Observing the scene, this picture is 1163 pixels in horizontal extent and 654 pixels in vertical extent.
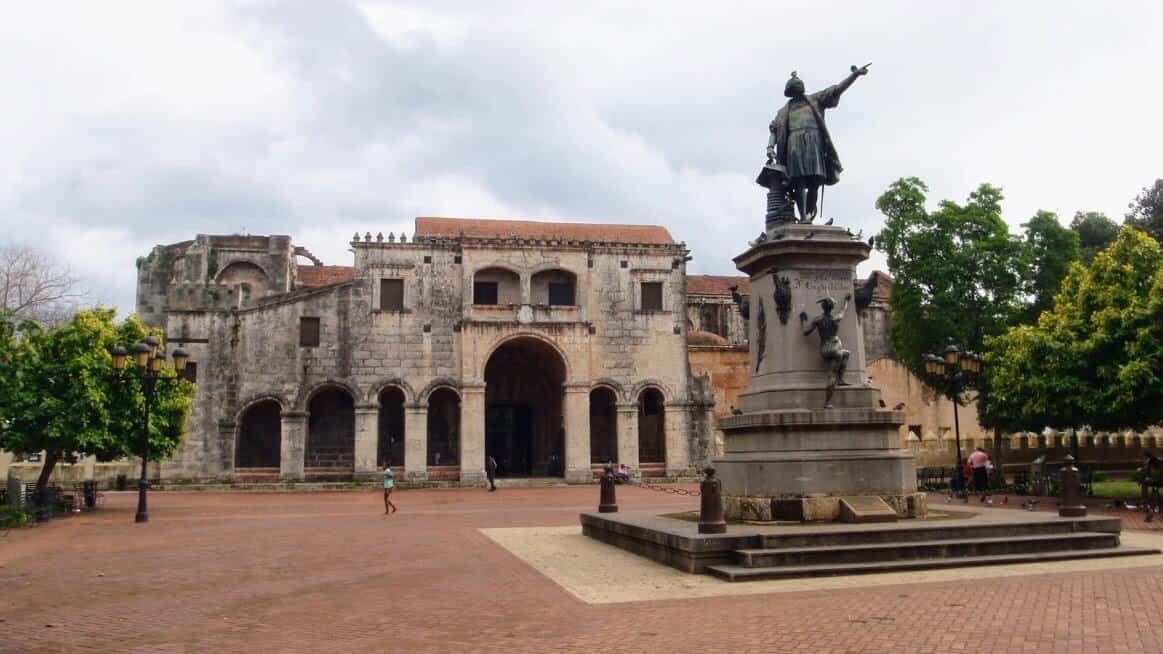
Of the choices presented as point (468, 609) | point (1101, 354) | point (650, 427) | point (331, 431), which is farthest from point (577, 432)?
point (468, 609)

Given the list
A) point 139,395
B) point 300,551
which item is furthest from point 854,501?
point 139,395

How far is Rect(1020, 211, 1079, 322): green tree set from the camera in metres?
33.3

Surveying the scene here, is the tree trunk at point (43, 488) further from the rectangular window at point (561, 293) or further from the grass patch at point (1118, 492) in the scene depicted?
the grass patch at point (1118, 492)

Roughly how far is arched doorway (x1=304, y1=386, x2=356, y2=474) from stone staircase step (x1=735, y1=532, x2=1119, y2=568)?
3023 centimetres

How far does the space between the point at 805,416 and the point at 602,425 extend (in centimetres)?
2930

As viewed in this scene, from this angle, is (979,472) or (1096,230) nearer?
(979,472)

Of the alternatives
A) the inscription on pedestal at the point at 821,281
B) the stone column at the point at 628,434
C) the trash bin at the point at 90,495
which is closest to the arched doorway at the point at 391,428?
the stone column at the point at 628,434

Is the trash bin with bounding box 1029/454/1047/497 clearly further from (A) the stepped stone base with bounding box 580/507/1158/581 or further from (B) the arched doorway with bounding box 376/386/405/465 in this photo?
(B) the arched doorway with bounding box 376/386/405/465

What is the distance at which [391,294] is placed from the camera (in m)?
37.1

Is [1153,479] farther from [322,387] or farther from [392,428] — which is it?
[392,428]

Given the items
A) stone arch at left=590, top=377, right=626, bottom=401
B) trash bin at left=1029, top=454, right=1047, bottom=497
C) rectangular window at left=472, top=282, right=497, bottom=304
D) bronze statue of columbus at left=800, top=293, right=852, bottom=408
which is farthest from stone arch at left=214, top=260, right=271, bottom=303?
bronze statue of columbus at left=800, top=293, right=852, bottom=408

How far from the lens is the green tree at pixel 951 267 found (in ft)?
107

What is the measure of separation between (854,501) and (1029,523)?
2.11m

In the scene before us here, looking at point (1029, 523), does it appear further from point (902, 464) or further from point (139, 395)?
point (139, 395)
